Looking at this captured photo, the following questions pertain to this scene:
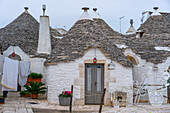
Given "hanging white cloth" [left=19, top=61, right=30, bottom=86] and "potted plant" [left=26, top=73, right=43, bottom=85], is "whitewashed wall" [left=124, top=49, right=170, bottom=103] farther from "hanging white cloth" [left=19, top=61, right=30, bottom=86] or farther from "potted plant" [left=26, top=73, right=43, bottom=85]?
"hanging white cloth" [left=19, top=61, right=30, bottom=86]

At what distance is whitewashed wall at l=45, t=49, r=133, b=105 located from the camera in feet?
43.1

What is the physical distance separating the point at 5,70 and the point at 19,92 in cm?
429

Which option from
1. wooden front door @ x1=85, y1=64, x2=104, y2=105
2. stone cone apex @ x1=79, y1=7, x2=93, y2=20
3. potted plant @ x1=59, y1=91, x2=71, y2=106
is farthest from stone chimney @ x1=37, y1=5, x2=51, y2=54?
potted plant @ x1=59, y1=91, x2=71, y2=106

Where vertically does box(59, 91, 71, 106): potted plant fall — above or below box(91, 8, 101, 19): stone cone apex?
below

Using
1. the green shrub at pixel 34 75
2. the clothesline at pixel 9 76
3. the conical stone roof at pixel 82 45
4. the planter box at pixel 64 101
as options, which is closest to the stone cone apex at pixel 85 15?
the conical stone roof at pixel 82 45

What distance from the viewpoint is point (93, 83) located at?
1335 centimetres

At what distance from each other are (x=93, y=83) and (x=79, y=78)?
73 cm

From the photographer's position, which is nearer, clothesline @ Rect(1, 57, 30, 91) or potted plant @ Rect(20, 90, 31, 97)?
clothesline @ Rect(1, 57, 30, 91)

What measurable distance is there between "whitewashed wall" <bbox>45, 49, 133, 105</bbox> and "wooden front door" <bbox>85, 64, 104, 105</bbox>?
0.27 m

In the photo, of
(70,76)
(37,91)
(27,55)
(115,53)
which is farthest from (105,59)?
(27,55)

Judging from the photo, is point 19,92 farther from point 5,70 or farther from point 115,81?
point 115,81

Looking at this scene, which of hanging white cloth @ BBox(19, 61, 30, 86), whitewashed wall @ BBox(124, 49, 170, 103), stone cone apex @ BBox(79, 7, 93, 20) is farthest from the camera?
hanging white cloth @ BBox(19, 61, 30, 86)

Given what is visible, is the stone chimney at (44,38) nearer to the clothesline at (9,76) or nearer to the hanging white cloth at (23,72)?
the hanging white cloth at (23,72)

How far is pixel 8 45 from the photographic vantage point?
17547mm
